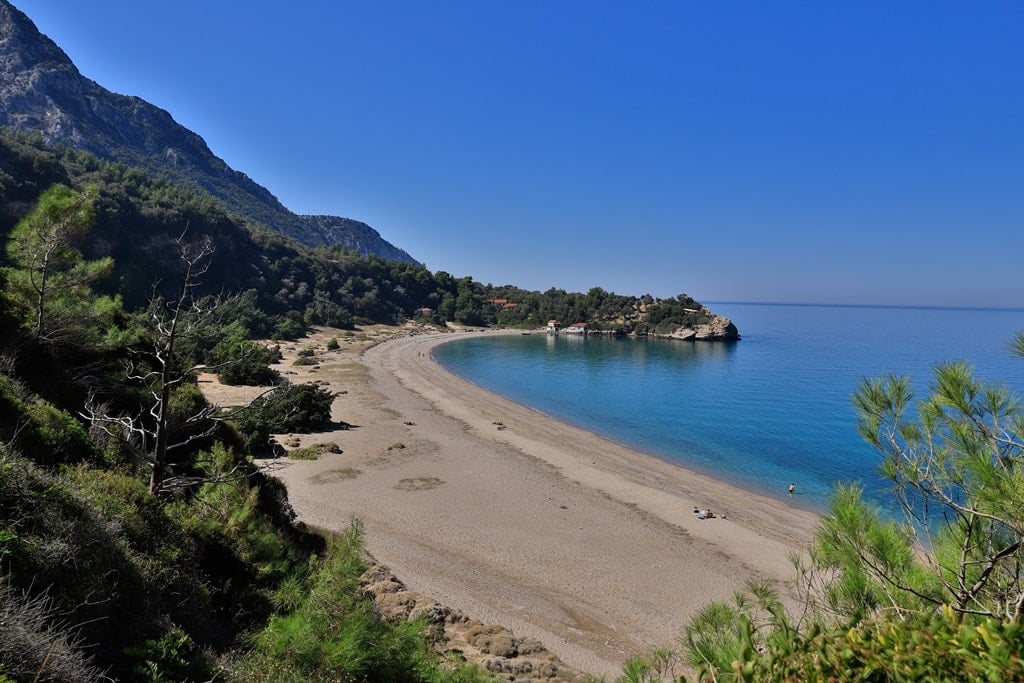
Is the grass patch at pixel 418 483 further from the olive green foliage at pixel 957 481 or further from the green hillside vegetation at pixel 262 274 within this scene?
the olive green foliage at pixel 957 481

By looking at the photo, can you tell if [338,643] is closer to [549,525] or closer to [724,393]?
[549,525]

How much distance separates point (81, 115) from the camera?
115812 mm

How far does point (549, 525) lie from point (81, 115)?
506 ft

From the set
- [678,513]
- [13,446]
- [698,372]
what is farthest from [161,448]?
[698,372]

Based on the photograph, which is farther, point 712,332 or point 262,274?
point 712,332

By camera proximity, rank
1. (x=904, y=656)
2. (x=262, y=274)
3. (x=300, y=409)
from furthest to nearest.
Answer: (x=262, y=274) < (x=300, y=409) < (x=904, y=656)

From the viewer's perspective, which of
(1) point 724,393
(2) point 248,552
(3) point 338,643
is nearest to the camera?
(3) point 338,643

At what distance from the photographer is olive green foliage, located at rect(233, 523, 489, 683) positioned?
188 inches

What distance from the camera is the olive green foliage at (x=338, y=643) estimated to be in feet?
15.7

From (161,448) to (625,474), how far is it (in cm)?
2040

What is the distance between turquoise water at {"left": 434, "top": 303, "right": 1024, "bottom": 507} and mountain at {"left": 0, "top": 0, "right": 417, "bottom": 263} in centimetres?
8930

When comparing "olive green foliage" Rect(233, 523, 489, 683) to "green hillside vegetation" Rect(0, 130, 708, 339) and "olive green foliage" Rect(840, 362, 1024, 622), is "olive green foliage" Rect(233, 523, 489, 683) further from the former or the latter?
"green hillside vegetation" Rect(0, 130, 708, 339)

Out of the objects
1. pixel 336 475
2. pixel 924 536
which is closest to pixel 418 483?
pixel 336 475

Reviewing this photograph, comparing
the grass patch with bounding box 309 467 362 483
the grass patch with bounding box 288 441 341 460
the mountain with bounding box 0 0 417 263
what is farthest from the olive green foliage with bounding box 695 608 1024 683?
the mountain with bounding box 0 0 417 263
